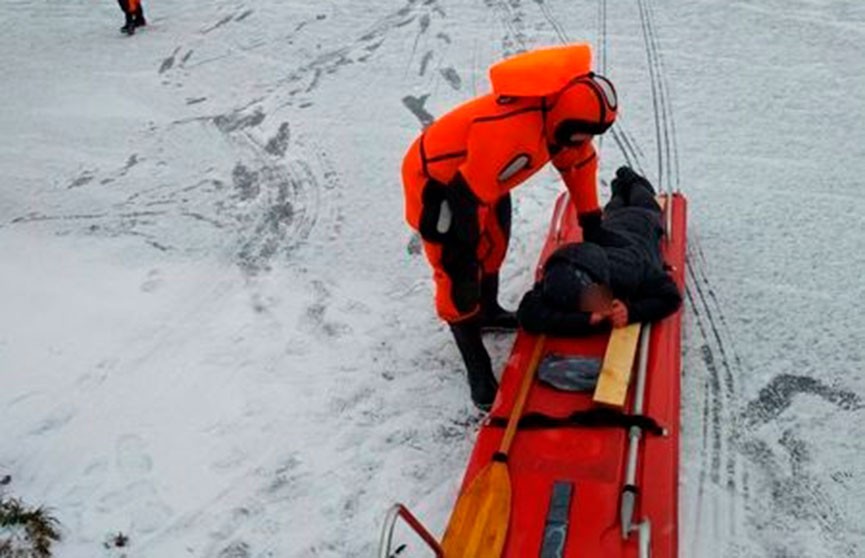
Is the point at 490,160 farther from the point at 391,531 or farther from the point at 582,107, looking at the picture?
the point at 391,531

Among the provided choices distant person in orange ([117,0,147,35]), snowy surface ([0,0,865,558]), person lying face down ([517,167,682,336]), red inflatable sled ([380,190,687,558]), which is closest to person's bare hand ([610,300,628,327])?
person lying face down ([517,167,682,336])

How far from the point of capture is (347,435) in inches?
143

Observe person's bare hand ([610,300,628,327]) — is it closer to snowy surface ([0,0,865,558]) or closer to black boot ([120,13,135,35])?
snowy surface ([0,0,865,558])

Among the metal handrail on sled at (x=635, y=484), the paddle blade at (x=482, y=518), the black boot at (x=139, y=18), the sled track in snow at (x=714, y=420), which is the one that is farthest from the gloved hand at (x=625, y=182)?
the black boot at (x=139, y=18)

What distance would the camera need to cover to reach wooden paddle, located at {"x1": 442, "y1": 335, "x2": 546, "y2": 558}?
2691mm

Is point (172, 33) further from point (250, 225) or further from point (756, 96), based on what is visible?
point (756, 96)

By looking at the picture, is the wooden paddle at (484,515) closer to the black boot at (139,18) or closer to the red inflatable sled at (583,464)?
the red inflatable sled at (583,464)

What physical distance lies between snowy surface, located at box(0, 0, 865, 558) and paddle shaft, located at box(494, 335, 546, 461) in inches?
16.8

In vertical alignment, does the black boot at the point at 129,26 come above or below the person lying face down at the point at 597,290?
below

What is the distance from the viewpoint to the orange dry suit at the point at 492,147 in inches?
116

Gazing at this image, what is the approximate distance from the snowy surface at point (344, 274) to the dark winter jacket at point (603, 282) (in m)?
0.45

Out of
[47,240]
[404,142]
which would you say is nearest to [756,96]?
[404,142]

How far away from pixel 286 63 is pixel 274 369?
13.5ft

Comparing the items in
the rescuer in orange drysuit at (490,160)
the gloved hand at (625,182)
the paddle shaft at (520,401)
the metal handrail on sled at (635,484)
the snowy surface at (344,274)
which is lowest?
the snowy surface at (344,274)
